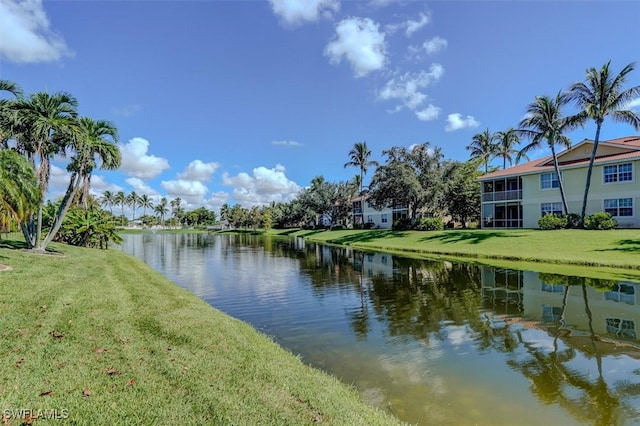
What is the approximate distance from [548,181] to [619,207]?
21.5 ft

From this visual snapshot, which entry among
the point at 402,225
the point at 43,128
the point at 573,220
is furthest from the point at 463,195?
the point at 43,128

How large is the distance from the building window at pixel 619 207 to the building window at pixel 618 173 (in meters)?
1.71

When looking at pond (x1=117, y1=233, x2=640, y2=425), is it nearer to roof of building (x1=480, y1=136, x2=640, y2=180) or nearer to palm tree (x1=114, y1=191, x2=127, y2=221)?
roof of building (x1=480, y1=136, x2=640, y2=180)

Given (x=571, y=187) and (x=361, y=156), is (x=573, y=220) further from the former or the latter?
(x=361, y=156)

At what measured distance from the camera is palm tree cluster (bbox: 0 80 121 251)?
17.3 metres

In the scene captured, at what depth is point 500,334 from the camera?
30.2 ft

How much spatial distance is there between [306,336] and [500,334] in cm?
500

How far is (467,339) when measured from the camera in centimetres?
888

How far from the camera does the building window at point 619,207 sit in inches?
1168

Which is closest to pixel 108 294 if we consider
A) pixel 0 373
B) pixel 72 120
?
pixel 0 373

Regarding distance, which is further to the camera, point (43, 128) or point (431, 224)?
point (431, 224)

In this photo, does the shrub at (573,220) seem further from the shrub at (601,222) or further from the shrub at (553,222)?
the shrub at (601,222)

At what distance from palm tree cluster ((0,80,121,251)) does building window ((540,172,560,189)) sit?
37.4 m

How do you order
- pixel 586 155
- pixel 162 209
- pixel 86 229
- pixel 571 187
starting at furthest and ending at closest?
pixel 162 209
pixel 586 155
pixel 571 187
pixel 86 229
